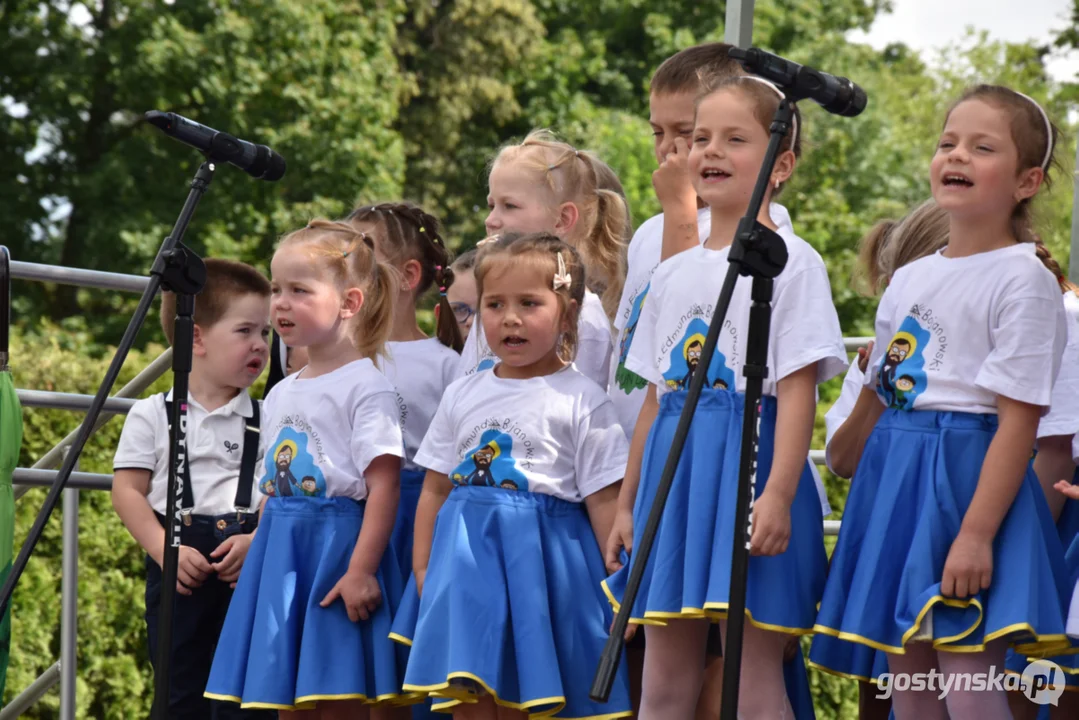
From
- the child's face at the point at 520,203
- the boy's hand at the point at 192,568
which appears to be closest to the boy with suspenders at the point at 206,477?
the boy's hand at the point at 192,568

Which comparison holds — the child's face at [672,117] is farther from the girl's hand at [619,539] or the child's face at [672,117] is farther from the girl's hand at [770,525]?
the girl's hand at [770,525]

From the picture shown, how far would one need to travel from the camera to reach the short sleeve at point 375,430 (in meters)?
3.59

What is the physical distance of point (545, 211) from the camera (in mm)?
4070

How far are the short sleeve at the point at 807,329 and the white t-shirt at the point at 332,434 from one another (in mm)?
1115

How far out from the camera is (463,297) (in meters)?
4.41

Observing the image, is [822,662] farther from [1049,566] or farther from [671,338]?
[671,338]

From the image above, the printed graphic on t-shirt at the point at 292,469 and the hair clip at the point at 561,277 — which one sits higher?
the hair clip at the point at 561,277

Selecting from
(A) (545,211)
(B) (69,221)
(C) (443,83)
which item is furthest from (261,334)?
(C) (443,83)

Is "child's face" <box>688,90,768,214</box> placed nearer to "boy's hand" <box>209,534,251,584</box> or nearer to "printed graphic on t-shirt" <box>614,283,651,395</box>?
"printed graphic on t-shirt" <box>614,283,651,395</box>

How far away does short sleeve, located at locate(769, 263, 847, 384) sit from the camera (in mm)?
2959

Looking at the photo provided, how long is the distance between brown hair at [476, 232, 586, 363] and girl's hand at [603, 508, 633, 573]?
519mm

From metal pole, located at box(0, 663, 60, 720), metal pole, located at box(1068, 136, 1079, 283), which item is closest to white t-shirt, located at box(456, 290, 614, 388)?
metal pole, located at box(1068, 136, 1079, 283)

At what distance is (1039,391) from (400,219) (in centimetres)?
216

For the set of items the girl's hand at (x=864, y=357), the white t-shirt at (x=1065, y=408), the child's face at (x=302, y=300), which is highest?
the child's face at (x=302, y=300)
